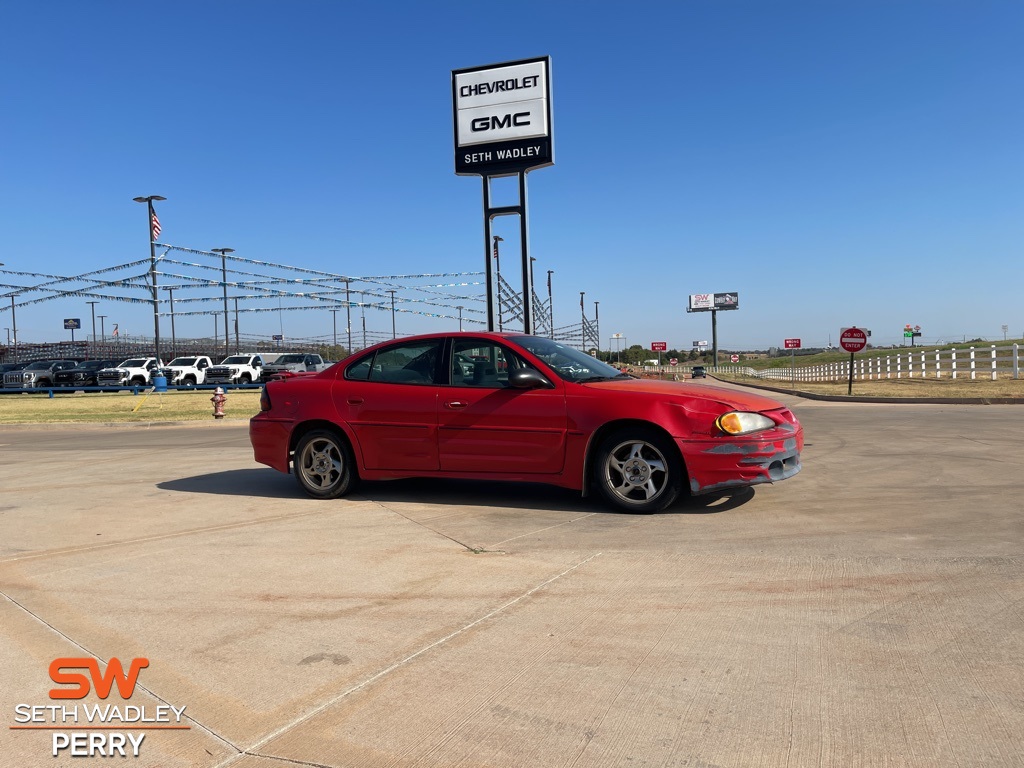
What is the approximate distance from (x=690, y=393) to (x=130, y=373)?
3910 centimetres

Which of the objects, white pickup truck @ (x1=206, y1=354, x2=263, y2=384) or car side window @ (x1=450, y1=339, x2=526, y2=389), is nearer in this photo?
car side window @ (x1=450, y1=339, x2=526, y2=389)

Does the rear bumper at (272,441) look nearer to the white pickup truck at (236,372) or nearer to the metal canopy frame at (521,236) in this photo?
the metal canopy frame at (521,236)

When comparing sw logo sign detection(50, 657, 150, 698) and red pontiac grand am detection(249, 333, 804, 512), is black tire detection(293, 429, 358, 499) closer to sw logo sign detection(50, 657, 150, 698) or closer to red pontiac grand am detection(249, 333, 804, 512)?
red pontiac grand am detection(249, 333, 804, 512)

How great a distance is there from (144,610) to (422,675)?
1811mm

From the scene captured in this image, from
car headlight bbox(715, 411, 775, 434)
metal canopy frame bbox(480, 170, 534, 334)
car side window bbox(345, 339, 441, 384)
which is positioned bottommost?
car headlight bbox(715, 411, 775, 434)

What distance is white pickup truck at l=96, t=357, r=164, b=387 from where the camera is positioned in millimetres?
38750

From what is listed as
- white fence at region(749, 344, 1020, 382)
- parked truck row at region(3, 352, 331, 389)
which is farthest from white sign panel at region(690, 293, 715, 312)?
parked truck row at region(3, 352, 331, 389)

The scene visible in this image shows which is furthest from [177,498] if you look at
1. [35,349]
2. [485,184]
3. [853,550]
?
[35,349]

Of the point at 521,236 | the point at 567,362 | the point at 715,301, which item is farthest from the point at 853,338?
the point at 715,301

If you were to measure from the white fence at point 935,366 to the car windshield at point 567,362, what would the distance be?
24101 mm

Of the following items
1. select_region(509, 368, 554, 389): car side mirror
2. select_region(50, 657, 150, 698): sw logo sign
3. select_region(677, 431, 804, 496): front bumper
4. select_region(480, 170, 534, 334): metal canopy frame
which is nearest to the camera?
select_region(50, 657, 150, 698): sw logo sign

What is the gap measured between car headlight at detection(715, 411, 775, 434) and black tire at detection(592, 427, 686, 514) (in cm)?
41

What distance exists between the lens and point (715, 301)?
14162 cm

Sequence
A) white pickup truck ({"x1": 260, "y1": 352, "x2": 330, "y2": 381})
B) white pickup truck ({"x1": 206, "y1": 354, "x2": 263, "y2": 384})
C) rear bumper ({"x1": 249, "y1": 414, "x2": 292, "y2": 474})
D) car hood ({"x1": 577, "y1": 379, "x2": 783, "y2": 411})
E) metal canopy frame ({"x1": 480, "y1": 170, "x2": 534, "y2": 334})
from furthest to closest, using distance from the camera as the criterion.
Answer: white pickup truck ({"x1": 206, "y1": 354, "x2": 263, "y2": 384}) → white pickup truck ({"x1": 260, "y1": 352, "x2": 330, "y2": 381}) → metal canopy frame ({"x1": 480, "y1": 170, "x2": 534, "y2": 334}) → rear bumper ({"x1": 249, "y1": 414, "x2": 292, "y2": 474}) → car hood ({"x1": 577, "y1": 379, "x2": 783, "y2": 411})
